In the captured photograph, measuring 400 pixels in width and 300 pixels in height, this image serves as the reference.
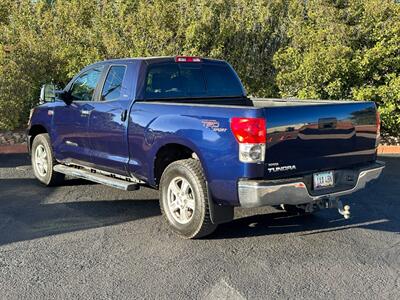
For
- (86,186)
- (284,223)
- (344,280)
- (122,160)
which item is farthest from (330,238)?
(86,186)

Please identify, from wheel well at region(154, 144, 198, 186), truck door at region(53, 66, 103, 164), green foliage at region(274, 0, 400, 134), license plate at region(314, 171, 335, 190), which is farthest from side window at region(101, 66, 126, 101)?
Answer: green foliage at region(274, 0, 400, 134)

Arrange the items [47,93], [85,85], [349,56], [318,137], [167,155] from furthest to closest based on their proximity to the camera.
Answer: [349,56] < [47,93] < [85,85] < [167,155] < [318,137]

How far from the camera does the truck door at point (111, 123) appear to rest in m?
5.89

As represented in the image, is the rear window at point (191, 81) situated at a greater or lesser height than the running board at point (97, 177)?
greater

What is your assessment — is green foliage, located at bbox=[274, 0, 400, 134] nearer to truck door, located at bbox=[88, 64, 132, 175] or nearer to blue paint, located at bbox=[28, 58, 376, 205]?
blue paint, located at bbox=[28, 58, 376, 205]

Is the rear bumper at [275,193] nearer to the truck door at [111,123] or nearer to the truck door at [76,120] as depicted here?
the truck door at [111,123]

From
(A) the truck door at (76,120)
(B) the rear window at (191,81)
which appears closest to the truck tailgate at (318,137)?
(B) the rear window at (191,81)

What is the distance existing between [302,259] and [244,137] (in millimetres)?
1271

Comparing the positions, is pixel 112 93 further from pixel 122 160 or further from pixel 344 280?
pixel 344 280

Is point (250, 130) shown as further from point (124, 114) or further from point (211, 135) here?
point (124, 114)

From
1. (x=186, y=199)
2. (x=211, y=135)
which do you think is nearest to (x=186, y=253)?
(x=186, y=199)

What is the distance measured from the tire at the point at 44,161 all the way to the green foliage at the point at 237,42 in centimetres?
336

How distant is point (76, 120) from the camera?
6758 mm

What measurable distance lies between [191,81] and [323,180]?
7.25 ft
